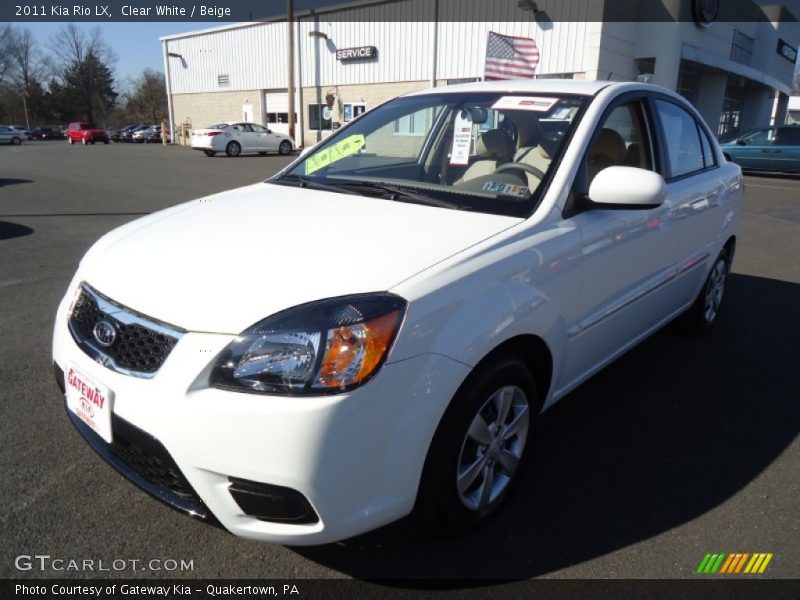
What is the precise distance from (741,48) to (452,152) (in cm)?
3351

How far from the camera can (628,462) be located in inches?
109

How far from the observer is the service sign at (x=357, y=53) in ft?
91.2

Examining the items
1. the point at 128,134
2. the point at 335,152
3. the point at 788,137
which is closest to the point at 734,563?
the point at 335,152

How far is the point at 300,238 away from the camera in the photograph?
216 cm

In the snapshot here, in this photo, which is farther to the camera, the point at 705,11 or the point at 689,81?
the point at 689,81

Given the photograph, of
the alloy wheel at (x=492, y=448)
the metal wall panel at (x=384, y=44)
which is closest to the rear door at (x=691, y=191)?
the alloy wheel at (x=492, y=448)

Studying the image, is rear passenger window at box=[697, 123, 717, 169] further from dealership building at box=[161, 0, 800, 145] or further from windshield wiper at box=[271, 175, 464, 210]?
dealership building at box=[161, 0, 800, 145]

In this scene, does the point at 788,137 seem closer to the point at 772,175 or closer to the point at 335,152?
the point at 772,175

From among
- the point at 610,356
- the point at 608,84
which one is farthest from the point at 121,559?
the point at 608,84

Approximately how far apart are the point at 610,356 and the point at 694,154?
1.73 m

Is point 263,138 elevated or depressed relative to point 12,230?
elevated

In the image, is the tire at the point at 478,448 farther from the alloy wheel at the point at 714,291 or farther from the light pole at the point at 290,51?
the light pole at the point at 290,51

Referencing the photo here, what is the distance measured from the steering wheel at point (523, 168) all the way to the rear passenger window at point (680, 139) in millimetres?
1187

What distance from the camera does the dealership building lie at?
21797 mm
